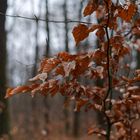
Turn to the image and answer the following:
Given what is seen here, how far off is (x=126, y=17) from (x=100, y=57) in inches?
15.9

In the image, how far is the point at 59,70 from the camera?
2.98 metres

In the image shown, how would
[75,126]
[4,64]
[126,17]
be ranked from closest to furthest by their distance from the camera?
[126,17] < [4,64] < [75,126]

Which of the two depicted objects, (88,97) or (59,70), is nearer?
(59,70)

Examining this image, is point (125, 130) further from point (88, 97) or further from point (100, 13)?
point (100, 13)

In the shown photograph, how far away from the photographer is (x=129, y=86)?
4059 millimetres

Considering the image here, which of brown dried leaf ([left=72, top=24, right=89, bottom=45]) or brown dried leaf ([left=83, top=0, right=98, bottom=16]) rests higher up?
brown dried leaf ([left=83, top=0, right=98, bottom=16])

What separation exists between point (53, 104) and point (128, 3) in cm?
3681

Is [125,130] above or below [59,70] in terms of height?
below

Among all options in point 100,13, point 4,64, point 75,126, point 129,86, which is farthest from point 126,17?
point 75,126

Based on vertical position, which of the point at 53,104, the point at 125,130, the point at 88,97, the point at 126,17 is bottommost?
the point at 53,104

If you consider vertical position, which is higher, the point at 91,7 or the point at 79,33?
the point at 91,7

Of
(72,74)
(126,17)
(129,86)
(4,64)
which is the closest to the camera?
(126,17)

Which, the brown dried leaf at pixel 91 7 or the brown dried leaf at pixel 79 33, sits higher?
the brown dried leaf at pixel 91 7

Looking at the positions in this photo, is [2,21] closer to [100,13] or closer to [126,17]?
[100,13]
